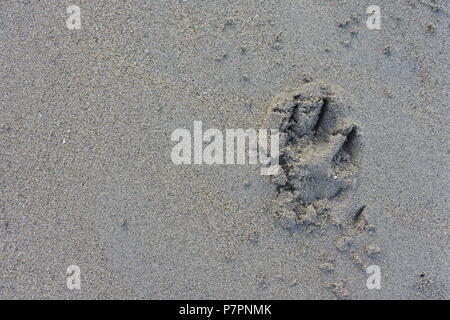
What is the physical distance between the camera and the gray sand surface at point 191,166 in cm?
Answer: 227

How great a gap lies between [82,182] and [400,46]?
179cm

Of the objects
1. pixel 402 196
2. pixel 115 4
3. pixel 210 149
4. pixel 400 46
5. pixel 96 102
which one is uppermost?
pixel 115 4

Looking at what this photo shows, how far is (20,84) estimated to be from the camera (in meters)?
2.32

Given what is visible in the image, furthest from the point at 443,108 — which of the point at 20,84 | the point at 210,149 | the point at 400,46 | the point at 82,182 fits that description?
the point at 20,84

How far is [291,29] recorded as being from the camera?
240cm

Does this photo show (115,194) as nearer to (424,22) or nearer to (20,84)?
(20,84)

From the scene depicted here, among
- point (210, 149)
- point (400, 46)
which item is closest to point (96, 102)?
point (210, 149)

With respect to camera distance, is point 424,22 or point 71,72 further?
point 424,22

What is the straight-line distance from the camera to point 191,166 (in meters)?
2.29

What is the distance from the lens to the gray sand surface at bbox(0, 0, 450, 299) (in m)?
2.27

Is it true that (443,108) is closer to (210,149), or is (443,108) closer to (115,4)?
(210,149)
